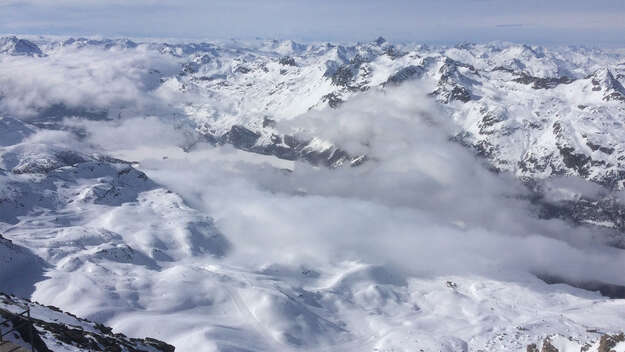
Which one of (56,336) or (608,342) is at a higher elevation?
(56,336)

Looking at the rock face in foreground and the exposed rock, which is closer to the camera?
the rock face in foreground

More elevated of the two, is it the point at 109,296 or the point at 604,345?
the point at 604,345

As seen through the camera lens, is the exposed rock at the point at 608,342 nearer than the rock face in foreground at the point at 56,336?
No

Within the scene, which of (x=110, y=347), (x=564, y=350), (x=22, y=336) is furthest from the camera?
(x=564, y=350)

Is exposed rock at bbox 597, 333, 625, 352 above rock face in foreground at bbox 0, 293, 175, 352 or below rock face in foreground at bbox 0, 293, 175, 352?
below

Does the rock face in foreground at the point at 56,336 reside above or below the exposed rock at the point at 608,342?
above

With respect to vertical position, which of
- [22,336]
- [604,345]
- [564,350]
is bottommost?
[564,350]

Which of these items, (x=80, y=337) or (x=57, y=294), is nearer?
(x=80, y=337)

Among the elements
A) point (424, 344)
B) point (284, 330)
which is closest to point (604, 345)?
point (424, 344)

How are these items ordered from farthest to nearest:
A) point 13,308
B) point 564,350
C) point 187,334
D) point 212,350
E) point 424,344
A: point 424,344, point 564,350, point 187,334, point 212,350, point 13,308

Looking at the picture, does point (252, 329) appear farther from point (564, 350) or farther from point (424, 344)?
point (564, 350)

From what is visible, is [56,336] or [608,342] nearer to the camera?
[56,336]
